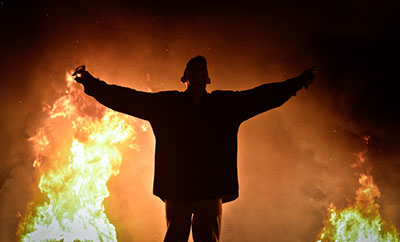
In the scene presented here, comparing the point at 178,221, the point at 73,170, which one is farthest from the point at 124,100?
the point at 73,170

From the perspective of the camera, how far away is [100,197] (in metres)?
7.01

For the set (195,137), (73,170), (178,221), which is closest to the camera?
(178,221)

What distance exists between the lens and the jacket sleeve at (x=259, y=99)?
2717 millimetres

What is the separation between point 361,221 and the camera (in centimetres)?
800

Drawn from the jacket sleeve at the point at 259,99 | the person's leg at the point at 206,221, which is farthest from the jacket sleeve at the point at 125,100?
the person's leg at the point at 206,221

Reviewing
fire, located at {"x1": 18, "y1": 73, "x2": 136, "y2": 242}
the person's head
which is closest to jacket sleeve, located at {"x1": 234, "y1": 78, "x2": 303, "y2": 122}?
the person's head

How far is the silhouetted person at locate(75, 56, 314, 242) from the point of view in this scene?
238cm

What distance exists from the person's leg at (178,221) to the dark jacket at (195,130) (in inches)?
2.7

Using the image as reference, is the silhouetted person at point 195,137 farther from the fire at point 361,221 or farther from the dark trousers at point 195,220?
the fire at point 361,221

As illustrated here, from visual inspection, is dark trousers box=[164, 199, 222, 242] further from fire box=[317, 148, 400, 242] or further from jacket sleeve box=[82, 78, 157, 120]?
fire box=[317, 148, 400, 242]

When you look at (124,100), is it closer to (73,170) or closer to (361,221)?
(73,170)

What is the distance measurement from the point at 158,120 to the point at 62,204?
533 cm

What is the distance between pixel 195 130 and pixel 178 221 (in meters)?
0.76

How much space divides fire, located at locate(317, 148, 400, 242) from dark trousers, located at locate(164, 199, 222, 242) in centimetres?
646
